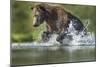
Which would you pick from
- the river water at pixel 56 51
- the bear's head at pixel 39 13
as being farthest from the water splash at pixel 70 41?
the bear's head at pixel 39 13

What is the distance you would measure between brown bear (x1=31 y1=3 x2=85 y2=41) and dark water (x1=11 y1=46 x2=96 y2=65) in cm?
15

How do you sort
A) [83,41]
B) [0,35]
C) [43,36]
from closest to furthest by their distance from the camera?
[0,35] → [43,36] → [83,41]

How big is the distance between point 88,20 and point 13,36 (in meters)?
1.02

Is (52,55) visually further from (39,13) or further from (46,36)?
(39,13)

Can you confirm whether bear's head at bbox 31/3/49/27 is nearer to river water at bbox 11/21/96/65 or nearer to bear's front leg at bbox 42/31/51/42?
bear's front leg at bbox 42/31/51/42

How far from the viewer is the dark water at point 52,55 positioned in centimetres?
218

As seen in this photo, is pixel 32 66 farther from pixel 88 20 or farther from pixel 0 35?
pixel 88 20

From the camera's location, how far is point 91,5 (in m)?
2.49

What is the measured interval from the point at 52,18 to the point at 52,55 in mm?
464

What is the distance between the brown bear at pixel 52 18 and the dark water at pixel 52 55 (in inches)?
6.0

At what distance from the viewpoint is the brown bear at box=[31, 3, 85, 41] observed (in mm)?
2260

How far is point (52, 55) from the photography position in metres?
2.30

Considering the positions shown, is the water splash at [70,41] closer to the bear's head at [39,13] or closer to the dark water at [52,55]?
the dark water at [52,55]
